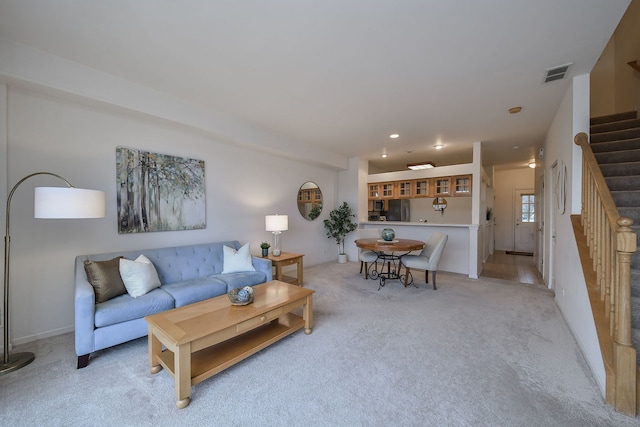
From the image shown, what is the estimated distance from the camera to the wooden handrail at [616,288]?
5.10 feet

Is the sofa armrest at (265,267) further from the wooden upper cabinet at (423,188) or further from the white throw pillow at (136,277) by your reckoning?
the wooden upper cabinet at (423,188)

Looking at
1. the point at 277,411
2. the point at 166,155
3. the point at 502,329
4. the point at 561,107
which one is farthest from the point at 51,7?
the point at 561,107

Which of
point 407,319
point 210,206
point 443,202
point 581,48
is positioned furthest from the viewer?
point 443,202

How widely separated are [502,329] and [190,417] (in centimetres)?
288

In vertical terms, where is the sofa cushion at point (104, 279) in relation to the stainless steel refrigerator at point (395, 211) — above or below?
below

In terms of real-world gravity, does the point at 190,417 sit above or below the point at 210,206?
below

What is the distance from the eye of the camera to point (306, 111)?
3471mm

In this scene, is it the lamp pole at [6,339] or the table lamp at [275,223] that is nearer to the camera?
the lamp pole at [6,339]

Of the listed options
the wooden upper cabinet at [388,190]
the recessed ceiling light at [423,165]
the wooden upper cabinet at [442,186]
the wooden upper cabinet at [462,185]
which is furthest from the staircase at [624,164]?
the wooden upper cabinet at [388,190]

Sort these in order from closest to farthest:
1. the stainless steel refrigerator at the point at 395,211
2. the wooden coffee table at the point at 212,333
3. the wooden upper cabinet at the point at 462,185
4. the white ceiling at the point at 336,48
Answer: the wooden coffee table at the point at 212,333 → the white ceiling at the point at 336,48 → the wooden upper cabinet at the point at 462,185 → the stainless steel refrigerator at the point at 395,211

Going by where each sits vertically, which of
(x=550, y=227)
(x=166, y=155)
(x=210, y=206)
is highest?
(x=166, y=155)

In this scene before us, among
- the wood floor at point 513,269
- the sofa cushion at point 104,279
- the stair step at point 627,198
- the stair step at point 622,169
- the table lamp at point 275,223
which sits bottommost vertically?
the wood floor at point 513,269

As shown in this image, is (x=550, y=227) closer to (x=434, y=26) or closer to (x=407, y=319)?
(x=407, y=319)

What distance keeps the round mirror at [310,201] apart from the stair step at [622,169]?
4287 mm
